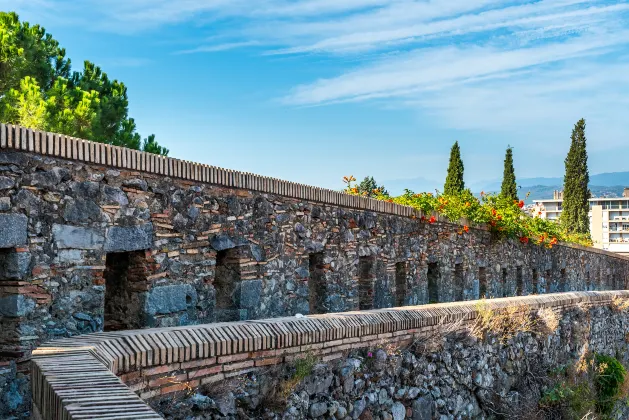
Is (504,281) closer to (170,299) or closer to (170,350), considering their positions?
(170,299)

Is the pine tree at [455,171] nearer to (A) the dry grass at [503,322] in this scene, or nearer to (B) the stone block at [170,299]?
(A) the dry grass at [503,322]

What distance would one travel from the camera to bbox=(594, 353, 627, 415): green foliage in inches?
461

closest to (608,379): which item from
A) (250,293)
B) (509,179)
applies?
(250,293)

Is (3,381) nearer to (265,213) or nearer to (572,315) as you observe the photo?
(265,213)

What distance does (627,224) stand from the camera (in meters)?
130

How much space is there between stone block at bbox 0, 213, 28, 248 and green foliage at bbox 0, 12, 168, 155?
11.8 metres

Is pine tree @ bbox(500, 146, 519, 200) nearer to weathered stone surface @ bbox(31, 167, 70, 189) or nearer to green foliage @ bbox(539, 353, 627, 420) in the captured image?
green foliage @ bbox(539, 353, 627, 420)

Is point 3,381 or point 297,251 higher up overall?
point 297,251

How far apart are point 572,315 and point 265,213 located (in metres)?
5.78

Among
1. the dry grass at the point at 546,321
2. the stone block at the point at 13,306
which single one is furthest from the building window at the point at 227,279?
the dry grass at the point at 546,321

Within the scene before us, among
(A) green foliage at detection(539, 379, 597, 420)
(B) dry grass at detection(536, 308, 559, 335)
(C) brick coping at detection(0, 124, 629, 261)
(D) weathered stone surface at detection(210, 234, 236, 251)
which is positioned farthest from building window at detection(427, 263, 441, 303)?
(D) weathered stone surface at detection(210, 234, 236, 251)

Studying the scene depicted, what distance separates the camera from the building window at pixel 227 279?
29.6ft

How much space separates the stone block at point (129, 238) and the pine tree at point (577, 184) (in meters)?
41.4

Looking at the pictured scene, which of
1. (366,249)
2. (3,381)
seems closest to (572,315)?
(366,249)
